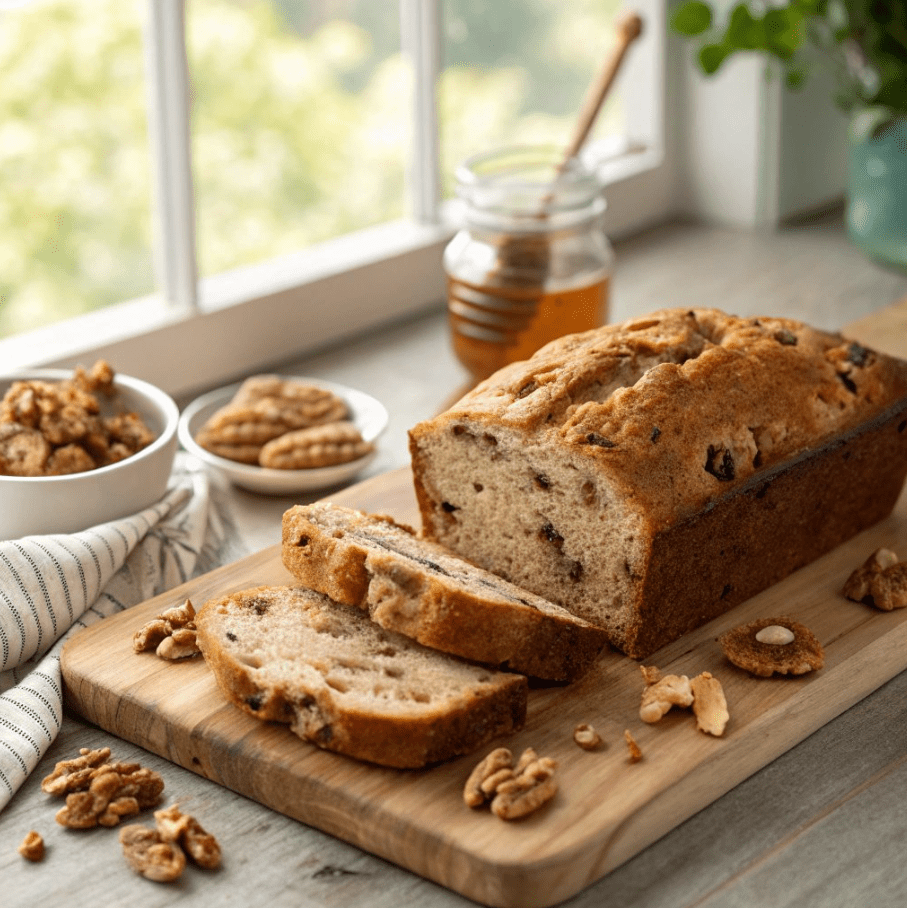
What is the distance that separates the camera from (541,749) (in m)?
1.77

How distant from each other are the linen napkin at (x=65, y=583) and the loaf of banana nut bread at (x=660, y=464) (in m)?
0.41

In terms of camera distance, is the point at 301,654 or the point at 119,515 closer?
the point at 301,654

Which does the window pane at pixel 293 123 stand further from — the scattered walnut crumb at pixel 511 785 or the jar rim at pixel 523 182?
the scattered walnut crumb at pixel 511 785

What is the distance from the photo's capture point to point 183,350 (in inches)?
114

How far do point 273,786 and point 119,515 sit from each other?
2.10ft

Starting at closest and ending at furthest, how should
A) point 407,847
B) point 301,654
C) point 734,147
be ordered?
point 407,847
point 301,654
point 734,147

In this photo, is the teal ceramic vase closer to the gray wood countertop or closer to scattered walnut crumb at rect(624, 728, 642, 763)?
the gray wood countertop

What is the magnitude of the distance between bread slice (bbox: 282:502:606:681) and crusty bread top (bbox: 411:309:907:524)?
20cm

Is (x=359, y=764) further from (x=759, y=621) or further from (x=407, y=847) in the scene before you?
(x=759, y=621)

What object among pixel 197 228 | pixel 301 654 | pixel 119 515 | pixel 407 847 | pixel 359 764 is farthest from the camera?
pixel 197 228

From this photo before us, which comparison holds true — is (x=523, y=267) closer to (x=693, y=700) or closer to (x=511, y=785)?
(x=693, y=700)

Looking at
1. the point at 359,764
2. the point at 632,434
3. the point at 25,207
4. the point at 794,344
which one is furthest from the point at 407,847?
the point at 25,207

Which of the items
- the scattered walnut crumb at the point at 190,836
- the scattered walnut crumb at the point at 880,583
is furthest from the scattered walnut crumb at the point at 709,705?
the scattered walnut crumb at the point at 190,836

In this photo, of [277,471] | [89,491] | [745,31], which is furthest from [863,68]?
[89,491]
